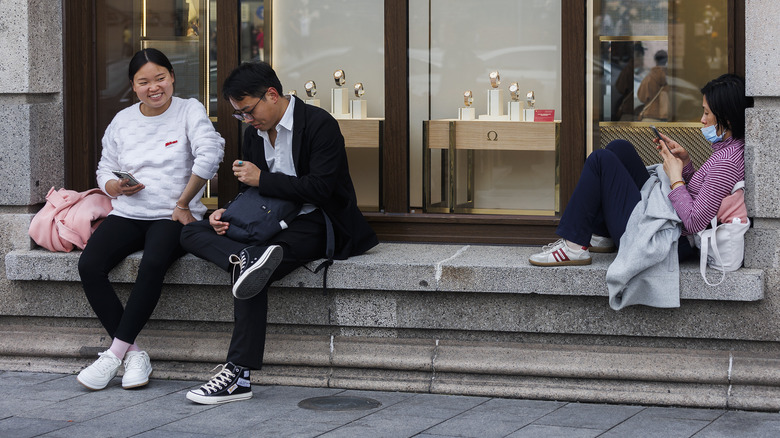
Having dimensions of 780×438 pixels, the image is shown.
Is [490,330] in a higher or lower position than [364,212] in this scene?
lower

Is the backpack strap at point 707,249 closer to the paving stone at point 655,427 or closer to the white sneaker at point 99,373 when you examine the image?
the paving stone at point 655,427

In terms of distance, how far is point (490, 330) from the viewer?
5.52 m

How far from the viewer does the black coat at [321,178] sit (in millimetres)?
5473

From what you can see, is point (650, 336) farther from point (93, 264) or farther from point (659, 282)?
point (93, 264)

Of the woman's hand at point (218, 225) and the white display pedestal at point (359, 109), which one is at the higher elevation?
the white display pedestal at point (359, 109)

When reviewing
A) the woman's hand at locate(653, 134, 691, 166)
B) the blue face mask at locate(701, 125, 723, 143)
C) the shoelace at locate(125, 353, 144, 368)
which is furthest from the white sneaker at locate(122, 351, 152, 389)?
the blue face mask at locate(701, 125, 723, 143)

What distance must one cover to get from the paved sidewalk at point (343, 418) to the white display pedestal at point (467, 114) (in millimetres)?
1807

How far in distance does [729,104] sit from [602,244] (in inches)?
37.3

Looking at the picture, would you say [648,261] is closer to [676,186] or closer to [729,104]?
[676,186]

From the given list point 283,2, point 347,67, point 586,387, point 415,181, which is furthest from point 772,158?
point 283,2

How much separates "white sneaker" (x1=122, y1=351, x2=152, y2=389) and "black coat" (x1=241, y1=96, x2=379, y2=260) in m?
1.05

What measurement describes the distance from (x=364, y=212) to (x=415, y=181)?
1.17 feet

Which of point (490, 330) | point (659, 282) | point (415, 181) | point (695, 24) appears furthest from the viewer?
point (415, 181)

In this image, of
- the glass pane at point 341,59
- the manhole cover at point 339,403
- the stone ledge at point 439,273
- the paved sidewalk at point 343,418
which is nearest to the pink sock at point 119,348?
the paved sidewalk at point 343,418
